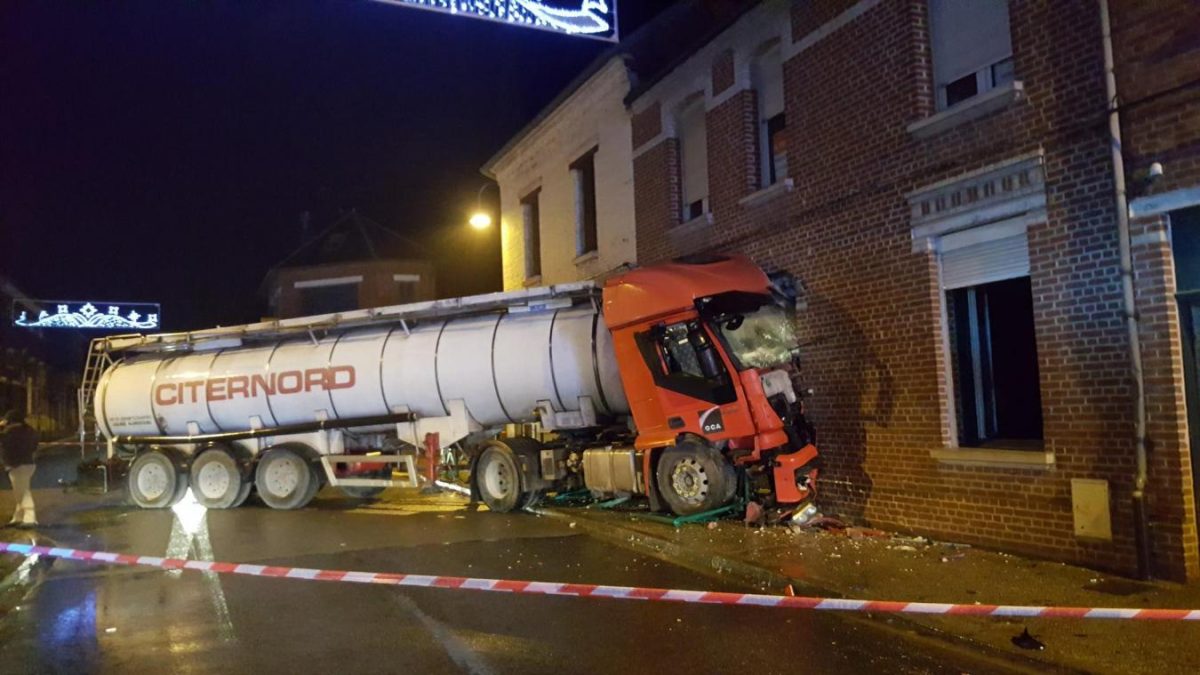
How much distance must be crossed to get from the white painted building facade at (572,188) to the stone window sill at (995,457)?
736cm

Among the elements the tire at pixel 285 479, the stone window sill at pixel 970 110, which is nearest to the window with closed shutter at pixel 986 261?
the stone window sill at pixel 970 110

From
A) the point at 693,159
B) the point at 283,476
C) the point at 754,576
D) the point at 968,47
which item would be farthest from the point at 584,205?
the point at 754,576

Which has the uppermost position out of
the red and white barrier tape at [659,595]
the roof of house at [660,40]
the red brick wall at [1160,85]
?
the roof of house at [660,40]

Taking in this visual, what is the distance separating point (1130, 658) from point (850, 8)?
749cm

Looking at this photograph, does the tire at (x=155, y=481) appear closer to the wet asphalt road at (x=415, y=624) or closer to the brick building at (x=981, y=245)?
the wet asphalt road at (x=415, y=624)

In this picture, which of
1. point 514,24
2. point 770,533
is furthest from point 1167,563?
point 514,24

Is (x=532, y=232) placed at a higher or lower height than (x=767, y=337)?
higher

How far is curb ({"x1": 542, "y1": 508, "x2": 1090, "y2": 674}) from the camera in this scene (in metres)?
5.30

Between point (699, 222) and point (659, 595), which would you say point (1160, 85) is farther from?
point (699, 222)

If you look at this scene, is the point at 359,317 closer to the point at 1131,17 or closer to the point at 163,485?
the point at 163,485

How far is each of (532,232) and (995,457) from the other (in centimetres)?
1400

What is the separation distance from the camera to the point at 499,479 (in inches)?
489

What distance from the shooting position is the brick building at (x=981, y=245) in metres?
6.73

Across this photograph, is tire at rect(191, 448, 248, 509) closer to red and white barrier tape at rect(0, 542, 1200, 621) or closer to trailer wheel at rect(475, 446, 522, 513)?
trailer wheel at rect(475, 446, 522, 513)
